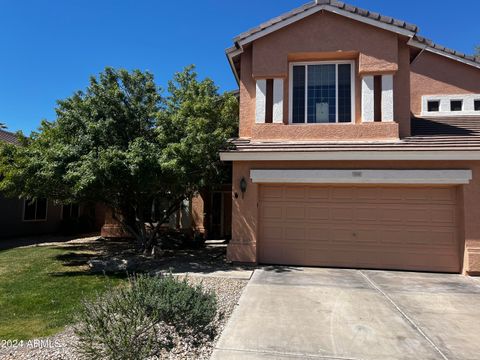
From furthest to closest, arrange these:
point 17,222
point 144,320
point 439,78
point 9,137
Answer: point 9,137 < point 17,222 < point 439,78 < point 144,320

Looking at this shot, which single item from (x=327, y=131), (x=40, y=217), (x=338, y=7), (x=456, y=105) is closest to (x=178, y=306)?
(x=327, y=131)

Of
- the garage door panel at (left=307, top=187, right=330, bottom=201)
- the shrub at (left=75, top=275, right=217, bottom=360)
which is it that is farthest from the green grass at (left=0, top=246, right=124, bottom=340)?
the garage door panel at (left=307, top=187, right=330, bottom=201)

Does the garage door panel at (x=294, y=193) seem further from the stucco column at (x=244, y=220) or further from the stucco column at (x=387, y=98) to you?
the stucco column at (x=387, y=98)

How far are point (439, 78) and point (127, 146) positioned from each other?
1466 centimetres

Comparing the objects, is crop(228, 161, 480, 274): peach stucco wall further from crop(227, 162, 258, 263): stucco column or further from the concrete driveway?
the concrete driveway

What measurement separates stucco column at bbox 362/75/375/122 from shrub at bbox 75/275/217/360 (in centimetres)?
820

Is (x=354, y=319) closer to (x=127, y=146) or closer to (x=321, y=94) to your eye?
(x=321, y=94)

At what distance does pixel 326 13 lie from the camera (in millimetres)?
11711

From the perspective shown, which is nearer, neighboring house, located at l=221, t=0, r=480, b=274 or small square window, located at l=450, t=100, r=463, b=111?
neighboring house, located at l=221, t=0, r=480, b=274

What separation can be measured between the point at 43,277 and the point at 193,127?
19.2 feet

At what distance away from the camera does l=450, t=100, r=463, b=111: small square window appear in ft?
53.4

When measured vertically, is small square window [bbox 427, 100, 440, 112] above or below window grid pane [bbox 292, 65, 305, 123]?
above

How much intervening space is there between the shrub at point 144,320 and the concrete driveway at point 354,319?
0.58m

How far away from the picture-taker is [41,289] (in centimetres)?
816
